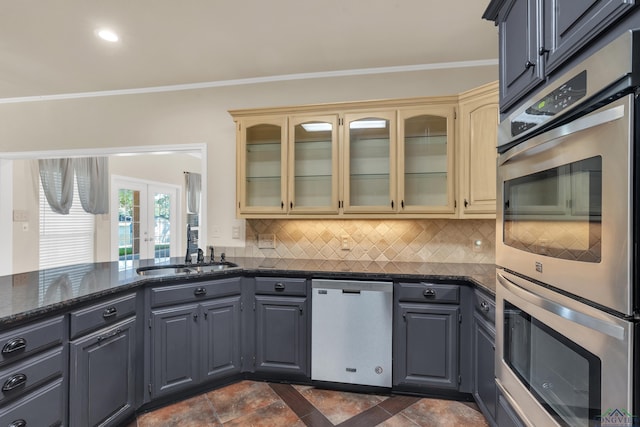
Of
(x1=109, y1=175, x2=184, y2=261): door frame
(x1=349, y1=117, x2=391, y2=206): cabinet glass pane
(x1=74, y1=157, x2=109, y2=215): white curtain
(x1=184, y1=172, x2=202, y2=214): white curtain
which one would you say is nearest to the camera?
(x1=349, y1=117, x2=391, y2=206): cabinet glass pane

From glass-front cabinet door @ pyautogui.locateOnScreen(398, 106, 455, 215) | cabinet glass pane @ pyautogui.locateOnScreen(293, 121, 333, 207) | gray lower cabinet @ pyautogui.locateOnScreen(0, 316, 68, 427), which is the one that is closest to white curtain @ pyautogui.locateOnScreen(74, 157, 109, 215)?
cabinet glass pane @ pyautogui.locateOnScreen(293, 121, 333, 207)

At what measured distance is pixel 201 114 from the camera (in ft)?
10.7

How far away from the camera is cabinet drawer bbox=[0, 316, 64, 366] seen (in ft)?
4.19

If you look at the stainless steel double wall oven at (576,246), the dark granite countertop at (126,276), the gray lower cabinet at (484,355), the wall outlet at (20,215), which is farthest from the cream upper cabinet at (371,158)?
the wall outlet at (20,215)

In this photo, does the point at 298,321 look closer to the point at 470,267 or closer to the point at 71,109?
the point at 470,267

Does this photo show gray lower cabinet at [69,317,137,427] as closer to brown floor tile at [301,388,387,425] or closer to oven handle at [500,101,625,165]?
brown floor tile at [301,388,387,425]

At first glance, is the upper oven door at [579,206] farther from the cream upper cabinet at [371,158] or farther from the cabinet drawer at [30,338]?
the cabinet drawer at [30,338]

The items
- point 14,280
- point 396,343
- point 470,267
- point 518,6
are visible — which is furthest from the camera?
point 470,267

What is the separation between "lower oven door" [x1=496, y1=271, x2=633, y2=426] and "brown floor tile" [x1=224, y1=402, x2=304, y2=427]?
1.34 m

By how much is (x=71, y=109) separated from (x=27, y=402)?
328 cm

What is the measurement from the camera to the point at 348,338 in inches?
92.6

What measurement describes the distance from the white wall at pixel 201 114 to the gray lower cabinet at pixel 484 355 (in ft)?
6.35

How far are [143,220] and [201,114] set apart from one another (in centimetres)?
363

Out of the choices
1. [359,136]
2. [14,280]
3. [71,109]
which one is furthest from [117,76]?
[359,136]
